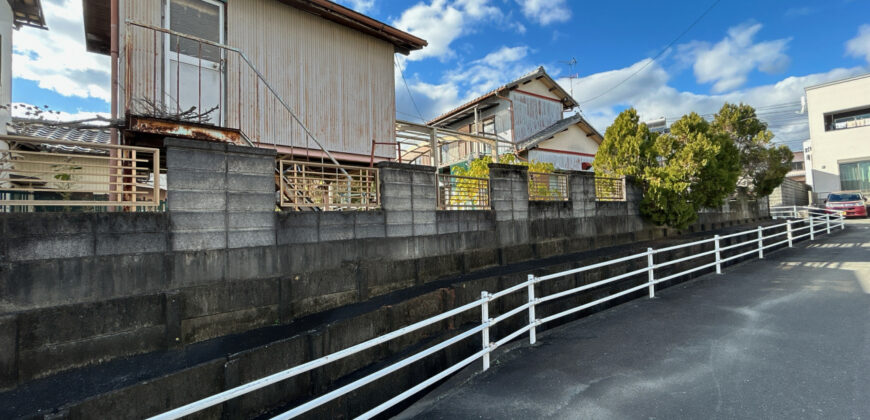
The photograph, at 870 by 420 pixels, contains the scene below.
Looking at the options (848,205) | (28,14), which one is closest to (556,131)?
(28,14)

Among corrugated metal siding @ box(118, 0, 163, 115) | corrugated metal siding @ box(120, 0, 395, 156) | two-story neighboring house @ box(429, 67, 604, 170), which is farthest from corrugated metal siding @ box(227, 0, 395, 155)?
two-story neighboring house @ box(429, 67, 604, 170)

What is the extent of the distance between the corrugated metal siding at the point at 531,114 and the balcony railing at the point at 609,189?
319 inches

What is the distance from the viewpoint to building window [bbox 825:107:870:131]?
83.5 ft

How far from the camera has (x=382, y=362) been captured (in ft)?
13.0

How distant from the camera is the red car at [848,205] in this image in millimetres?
21203

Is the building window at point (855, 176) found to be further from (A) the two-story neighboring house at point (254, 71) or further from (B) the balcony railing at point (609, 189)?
(A) the two-story neighboring house at point (254, 71)

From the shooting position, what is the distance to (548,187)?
28.8 ft

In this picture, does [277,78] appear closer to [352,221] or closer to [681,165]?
[352,221]

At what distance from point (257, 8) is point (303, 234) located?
573 centimetres

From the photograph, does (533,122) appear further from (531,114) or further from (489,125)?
(489,125)

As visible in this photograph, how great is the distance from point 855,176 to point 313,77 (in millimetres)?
36014

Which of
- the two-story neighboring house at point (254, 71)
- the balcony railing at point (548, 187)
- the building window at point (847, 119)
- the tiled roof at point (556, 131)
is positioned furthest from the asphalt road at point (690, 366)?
the building window at point (847, 119)

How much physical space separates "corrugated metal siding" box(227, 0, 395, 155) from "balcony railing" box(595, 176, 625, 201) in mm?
5639

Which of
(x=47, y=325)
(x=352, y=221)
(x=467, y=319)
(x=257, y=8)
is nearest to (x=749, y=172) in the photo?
(x=467, y=319)
